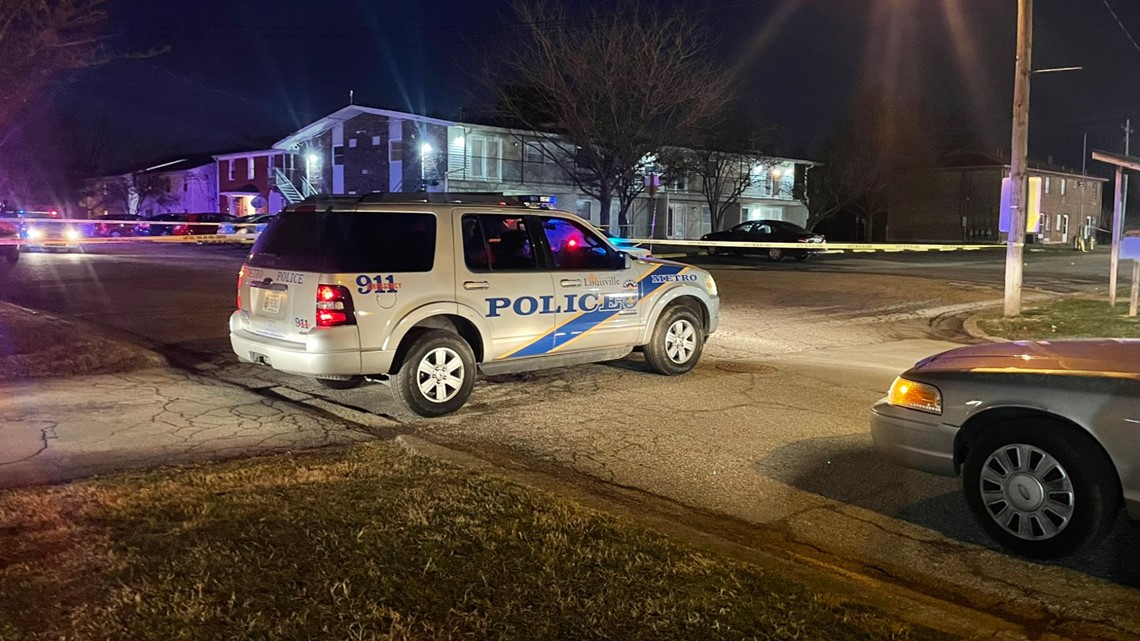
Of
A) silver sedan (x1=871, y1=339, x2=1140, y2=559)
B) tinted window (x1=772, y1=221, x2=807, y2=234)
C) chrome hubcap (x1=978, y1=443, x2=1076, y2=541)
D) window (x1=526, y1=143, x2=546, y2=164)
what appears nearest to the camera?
silver sedan (x1=871, y1=339, x2=1140, y2=559)

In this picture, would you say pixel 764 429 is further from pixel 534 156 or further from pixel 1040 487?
pixel 534 156

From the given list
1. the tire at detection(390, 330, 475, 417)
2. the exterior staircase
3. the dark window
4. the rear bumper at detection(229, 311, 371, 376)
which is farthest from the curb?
the exterior staircase

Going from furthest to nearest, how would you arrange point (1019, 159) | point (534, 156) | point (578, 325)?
point (534, 156) → point (1019, 159) → point (578, 325)

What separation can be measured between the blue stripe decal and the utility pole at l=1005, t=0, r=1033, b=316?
8.16m

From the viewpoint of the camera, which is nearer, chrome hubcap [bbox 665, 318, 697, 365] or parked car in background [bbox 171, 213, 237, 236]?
chrome hubcap [bbox 665, 318, 697, 365]

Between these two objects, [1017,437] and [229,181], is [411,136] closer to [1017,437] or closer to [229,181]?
[229,181]

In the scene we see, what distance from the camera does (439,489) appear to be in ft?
16.9

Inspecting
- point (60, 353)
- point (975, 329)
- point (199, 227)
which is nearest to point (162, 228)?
point (199, 227)

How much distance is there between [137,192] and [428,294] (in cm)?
6496

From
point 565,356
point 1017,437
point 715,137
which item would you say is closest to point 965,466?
point 1017,437

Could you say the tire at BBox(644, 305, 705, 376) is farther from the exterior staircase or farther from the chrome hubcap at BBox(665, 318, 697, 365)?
the exterior staircase

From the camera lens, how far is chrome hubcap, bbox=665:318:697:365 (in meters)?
9.24

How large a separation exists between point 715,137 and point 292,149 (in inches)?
870

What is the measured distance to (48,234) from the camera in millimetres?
32312
